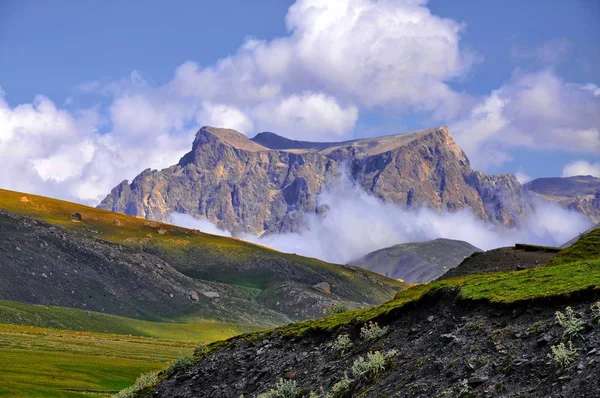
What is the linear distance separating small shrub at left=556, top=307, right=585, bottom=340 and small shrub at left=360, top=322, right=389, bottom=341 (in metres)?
9.08

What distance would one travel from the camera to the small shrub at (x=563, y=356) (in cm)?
1978

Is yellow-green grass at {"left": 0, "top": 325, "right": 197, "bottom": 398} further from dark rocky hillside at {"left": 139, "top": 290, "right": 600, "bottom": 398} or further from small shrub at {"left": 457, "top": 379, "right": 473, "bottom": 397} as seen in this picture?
small shrub at {"left": 457, "top": 379, "right": 473, "bottom": 397}

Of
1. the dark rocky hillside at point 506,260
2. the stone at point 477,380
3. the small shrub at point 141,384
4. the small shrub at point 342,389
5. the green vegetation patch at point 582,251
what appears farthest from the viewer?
the dark rocky hillside at point 506,260

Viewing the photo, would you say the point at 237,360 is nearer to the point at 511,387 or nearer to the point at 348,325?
the point at 348,325

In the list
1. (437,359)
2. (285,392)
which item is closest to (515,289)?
(437,359)

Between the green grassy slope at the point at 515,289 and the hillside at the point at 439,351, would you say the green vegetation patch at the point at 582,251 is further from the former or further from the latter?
the hillside at the point at 439,351

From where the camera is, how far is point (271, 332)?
3809cm

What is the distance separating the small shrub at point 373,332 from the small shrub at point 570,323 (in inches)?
357

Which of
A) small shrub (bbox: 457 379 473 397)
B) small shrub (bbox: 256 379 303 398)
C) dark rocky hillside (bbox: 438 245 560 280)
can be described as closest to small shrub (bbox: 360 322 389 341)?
small shrub (bbox: 256 379 303 398)

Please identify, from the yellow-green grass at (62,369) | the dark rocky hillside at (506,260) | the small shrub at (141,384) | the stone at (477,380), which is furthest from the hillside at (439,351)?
the yellow-green grass at (62,369)

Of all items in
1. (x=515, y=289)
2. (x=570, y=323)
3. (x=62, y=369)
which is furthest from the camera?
(x=62, y=369)

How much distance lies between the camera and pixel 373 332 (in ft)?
99.8

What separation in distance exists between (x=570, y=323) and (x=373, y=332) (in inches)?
411

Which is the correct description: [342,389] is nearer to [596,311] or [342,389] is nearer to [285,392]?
[285,392]
